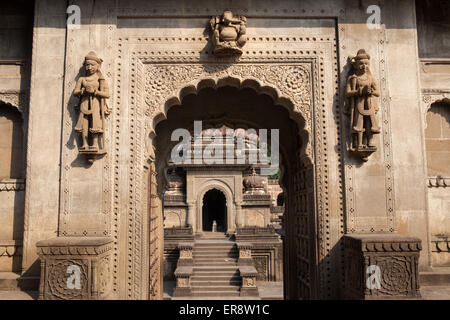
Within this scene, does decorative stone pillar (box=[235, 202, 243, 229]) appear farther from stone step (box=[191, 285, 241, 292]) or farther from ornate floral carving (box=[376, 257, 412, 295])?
ornate floral carving (box=[376, 257, 412, 295])

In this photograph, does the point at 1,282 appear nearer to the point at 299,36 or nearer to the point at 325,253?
the point at 325,253

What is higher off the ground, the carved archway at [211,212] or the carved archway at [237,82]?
the carved archway at [237,82]

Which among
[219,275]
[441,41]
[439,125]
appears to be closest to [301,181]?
[439,125]

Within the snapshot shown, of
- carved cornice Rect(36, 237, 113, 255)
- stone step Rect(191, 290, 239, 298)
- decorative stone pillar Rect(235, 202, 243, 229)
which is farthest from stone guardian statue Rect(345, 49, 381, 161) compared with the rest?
decorative stone pillar Rect(235, 202, 243, 229)

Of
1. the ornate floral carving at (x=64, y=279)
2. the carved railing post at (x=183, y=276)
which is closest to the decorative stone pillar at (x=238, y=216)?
the carved railing post at (x=183, y=276)

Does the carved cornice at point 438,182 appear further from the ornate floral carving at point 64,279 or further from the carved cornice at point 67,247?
the ornate floral carving at point 64,279

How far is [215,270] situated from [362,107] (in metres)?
12.6

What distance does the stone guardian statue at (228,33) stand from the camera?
19.4 feet

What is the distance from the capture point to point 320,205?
5.95 metres

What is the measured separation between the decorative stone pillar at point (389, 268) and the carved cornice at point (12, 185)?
5.42 meters

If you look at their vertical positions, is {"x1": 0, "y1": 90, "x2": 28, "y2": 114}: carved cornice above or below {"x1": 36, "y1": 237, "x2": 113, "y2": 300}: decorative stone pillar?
above

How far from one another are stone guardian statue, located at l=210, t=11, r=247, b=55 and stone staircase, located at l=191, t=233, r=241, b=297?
11.8 metres

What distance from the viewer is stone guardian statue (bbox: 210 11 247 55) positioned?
5902 millimetres

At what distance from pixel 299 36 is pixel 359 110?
1626 millimetres
